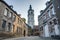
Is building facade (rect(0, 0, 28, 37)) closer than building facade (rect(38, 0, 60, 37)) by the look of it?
Yes

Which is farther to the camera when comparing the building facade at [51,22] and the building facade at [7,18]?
the building facade at [51,22]

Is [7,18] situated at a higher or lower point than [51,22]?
higher

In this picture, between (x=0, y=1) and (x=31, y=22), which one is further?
(x=31, y=22)

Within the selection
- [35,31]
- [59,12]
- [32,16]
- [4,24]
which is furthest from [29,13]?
[59,12]

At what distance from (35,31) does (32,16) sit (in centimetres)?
1225

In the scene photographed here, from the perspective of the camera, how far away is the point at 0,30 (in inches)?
502

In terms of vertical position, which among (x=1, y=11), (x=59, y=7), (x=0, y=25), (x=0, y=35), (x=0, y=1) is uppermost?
(x=0, y=1)

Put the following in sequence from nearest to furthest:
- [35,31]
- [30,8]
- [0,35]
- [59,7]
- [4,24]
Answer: [59,7] < [0,35] < [4,24] < [35,31] < [30,8]

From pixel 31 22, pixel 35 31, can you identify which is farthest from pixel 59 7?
pixel 31 22

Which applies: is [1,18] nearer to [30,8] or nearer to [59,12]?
[59,12]

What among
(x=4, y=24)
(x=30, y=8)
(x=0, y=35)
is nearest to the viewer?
(x=0, y=35)

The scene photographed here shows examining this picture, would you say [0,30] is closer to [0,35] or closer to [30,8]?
[0,35]

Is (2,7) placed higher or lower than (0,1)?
lower

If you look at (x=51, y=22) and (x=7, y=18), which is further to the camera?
(x=51, y=22)
